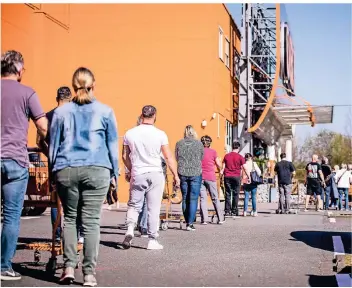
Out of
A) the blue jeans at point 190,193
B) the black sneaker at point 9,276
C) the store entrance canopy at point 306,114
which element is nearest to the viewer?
the black sneaker at point 9,276

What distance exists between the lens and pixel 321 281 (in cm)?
649

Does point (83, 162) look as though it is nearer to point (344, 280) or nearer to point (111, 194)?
point (111, 194)

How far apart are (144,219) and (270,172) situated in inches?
891

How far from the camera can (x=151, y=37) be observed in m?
27.4

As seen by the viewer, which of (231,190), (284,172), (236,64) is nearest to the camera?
(231,190)

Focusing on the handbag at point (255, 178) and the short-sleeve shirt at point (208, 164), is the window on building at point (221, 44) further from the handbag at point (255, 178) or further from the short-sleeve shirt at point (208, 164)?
the short-sleeve shirt at point (208, 164)

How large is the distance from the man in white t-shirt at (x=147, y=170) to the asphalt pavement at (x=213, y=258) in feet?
1.42

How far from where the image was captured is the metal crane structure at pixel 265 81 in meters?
30.8

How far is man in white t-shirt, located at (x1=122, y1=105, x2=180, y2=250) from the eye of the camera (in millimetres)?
9484

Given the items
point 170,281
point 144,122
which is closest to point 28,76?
point 144,122

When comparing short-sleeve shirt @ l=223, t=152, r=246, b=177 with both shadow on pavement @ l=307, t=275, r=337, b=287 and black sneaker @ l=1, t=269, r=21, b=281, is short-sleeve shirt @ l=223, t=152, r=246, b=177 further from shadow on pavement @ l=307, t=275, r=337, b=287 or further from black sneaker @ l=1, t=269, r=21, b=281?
black sneaker @ l=1, t=269, r=21, b=281

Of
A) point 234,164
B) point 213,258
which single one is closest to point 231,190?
point 234,164

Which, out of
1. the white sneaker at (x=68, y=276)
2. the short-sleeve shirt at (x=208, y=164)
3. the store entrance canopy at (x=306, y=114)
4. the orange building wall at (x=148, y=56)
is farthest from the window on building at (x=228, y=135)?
the white sneaker at (x=68, y=276)

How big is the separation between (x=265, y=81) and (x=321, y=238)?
23.0 meters
